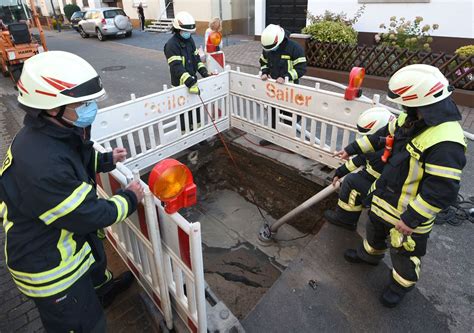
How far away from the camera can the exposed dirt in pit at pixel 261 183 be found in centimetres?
429

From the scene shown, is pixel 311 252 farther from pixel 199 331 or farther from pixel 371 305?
pixel 199 331

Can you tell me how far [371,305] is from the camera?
253cm

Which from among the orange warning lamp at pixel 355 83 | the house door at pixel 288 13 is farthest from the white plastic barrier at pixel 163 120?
the house door at pixel 288 13

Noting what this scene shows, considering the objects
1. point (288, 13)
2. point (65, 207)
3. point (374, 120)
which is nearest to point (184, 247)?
point (65, 207)

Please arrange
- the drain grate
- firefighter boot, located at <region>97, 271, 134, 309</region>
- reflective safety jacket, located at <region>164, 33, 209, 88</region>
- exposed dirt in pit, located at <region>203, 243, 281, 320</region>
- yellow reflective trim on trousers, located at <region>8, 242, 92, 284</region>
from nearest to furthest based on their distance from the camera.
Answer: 1. yellow reflective trim on trousers, located at <region>8, 242, 92, 284</region>
2. firefighter boot, located at <region>97, 271, 134, 309</region>
3. exposed dirt in pit, located at <region>203, 243, 281, 320</region>
4. reflective safety jacket, located at <region>164, 33, 209, 88</region>
5. the drain grate

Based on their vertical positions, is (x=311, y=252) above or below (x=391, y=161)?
below

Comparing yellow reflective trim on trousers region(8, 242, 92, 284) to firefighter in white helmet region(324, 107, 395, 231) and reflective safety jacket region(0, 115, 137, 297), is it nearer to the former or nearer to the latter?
reflective safety jacket region(0, 115, 137, 297)

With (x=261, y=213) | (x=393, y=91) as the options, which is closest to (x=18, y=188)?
(x=393, y=91)

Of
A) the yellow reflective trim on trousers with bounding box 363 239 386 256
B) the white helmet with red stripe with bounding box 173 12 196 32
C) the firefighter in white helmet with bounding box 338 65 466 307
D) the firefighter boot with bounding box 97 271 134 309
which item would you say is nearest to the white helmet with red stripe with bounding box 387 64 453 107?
the firefighter in white helmet with bounding box 338 65 466 307

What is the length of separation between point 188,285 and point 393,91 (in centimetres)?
189

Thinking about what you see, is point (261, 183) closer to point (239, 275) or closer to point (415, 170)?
point (239, 275)

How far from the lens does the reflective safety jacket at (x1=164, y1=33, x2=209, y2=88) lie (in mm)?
4550

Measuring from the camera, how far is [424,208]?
6.67 feet

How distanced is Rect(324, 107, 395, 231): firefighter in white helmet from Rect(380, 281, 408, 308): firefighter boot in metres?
0.78
